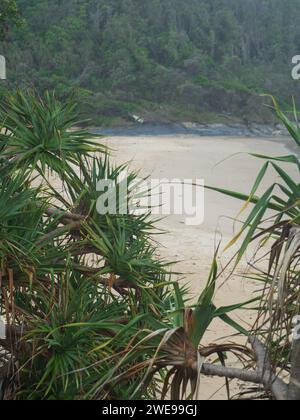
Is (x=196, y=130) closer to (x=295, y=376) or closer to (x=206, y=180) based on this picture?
(x=206, y=180)

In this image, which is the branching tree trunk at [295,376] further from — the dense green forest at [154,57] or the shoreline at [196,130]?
the dense green forest at [154,57]

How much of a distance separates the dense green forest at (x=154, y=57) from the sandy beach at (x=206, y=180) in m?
10.9

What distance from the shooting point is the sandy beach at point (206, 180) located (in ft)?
31.8

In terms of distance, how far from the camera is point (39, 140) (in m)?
4.38

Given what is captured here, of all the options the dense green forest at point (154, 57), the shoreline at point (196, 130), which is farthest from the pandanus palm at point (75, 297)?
the dense green forest at point (154, 57)

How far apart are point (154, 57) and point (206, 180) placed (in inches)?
1601

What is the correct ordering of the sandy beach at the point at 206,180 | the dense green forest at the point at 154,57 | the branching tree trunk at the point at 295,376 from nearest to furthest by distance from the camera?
1. the branching tree trunk at the point at 295,376
2. the sandy beach at the point at 206,180
3. the dense green forest at the point at 154,57

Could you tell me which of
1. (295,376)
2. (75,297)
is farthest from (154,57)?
(295,376)

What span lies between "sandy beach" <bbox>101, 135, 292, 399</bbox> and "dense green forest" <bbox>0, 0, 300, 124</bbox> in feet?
35.8

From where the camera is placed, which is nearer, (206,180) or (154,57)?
(206,180)

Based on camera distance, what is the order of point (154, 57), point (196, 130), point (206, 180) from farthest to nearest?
point (154, 57) < point (196, 130) < point (206, 180)

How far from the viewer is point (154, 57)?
63000 millimetres

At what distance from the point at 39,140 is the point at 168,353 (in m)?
2.01
